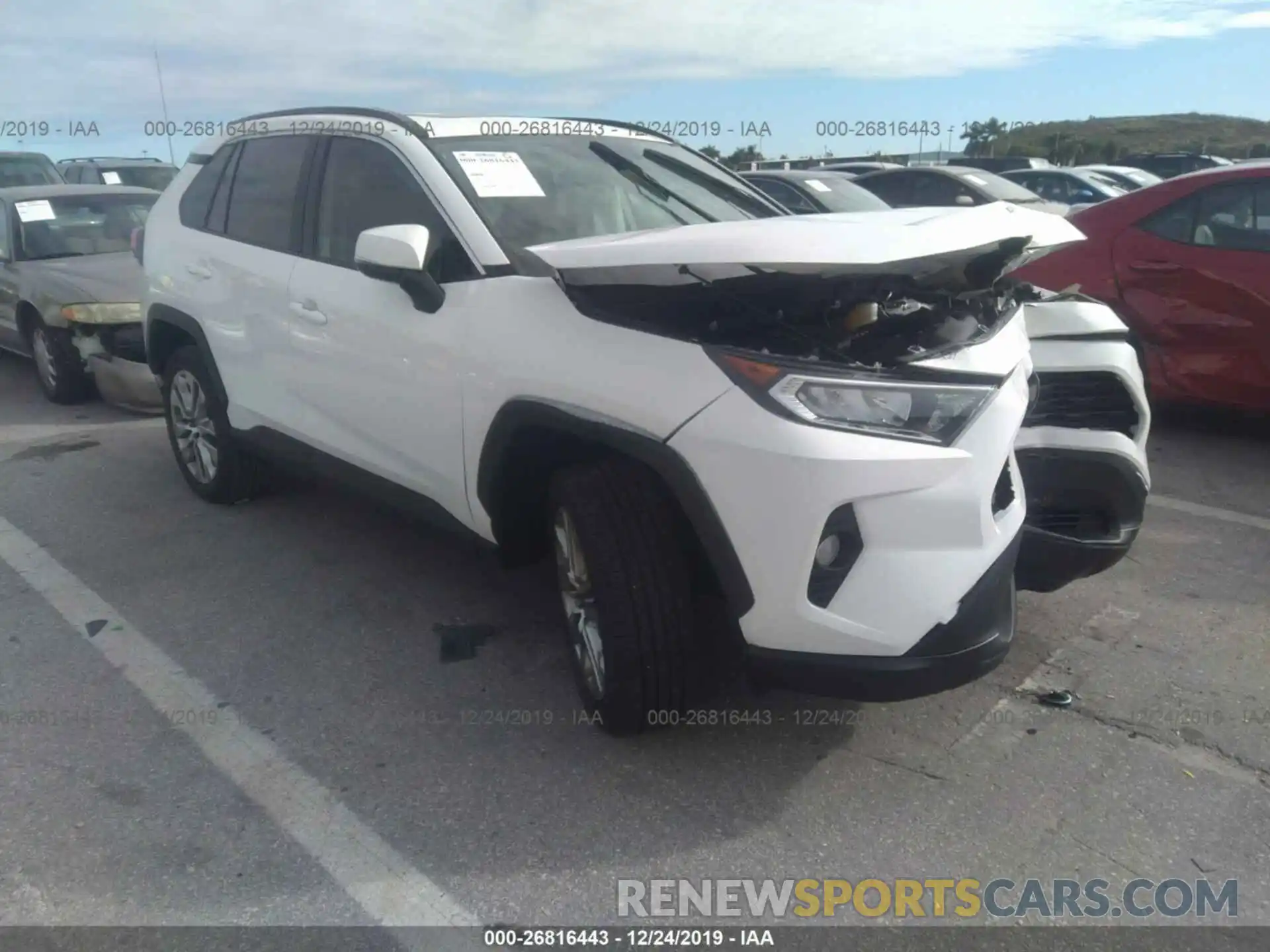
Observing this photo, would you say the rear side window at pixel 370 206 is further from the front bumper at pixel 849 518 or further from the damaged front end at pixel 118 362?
the damaged front end at pixel 118 362

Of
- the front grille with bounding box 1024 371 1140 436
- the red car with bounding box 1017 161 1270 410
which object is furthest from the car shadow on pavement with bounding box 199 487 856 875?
the red car with bounding box 1017 161 1270 410

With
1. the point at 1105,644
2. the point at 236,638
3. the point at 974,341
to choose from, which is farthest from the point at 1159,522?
the point at 236,638

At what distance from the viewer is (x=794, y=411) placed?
8.14ft

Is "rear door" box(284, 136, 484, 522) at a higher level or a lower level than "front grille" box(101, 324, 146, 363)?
higher

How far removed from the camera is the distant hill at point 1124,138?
37.1 m

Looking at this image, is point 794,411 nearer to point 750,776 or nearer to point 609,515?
point 609,515

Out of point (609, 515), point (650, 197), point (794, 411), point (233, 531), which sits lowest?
point (233, 531)

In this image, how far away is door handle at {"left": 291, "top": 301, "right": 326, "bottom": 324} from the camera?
3881 mm

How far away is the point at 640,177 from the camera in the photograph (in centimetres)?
396

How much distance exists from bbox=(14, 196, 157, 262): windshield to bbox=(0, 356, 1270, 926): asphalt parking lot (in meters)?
4.56

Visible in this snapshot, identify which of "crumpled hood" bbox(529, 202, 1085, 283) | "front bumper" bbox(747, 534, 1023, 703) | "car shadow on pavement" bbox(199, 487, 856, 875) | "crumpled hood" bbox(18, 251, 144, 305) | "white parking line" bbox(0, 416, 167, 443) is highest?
"crumpled hood" bbox(529, 202, 1085, 283)

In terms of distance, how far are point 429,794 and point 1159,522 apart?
3529 mm

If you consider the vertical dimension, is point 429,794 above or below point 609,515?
below

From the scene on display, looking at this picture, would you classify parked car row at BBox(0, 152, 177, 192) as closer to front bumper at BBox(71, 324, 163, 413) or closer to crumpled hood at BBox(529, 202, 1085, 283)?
front bumper at BBox(71, 324, 163, 413)
